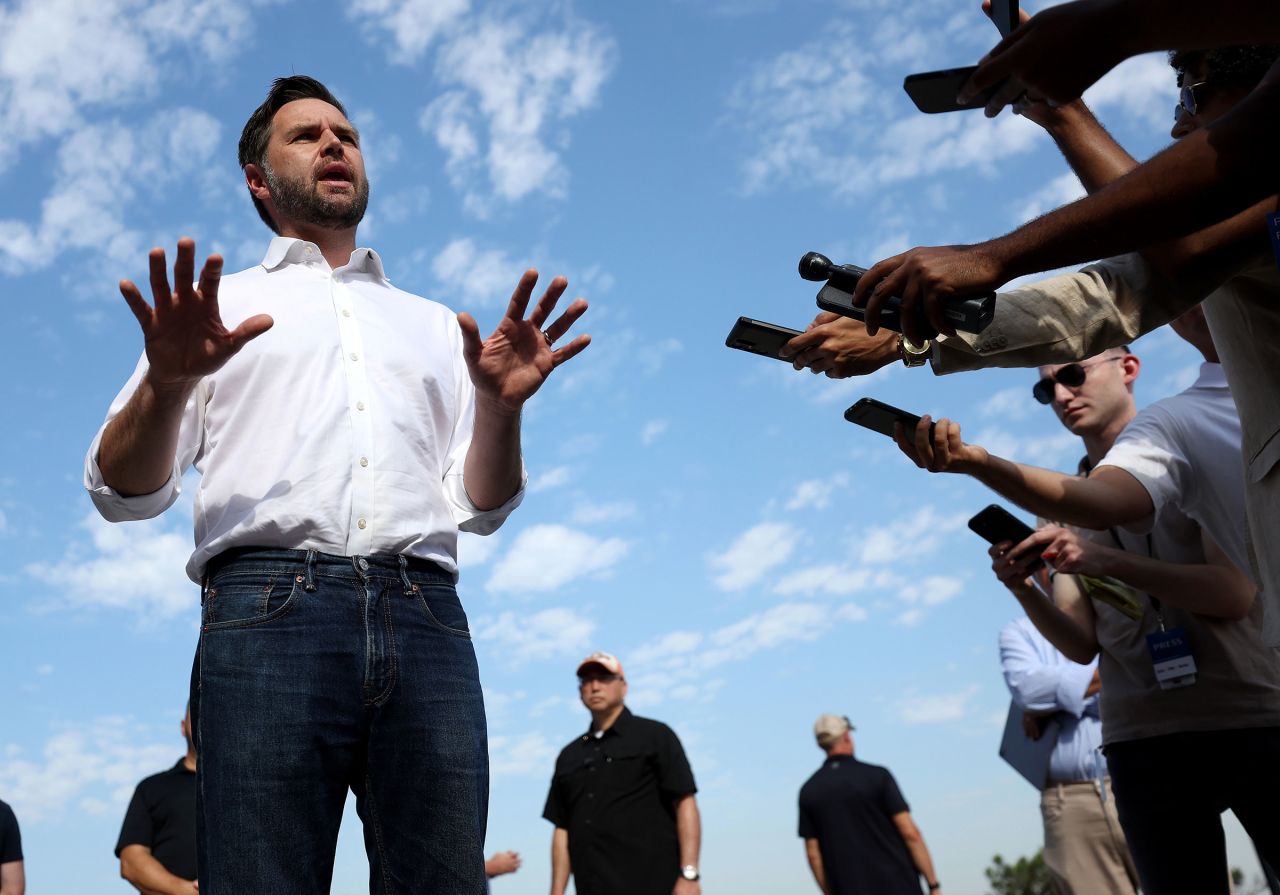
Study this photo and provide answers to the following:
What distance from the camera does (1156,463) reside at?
345 cm

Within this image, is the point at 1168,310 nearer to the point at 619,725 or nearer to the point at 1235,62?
the point at 1235,62

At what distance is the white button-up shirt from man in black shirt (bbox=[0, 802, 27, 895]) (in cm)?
572

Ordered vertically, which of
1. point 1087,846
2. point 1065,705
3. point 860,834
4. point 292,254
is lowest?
point 1087,846

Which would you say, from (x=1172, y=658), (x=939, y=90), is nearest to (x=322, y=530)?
(x=939, y=90)

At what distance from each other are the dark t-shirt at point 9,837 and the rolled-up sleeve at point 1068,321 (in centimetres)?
690

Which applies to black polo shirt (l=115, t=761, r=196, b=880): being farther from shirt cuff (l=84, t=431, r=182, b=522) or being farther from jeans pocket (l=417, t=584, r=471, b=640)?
jeans pocket (l=417, t=584, r=471, b=640)

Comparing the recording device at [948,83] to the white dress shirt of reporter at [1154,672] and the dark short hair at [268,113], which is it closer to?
the white dress shirt of reporter at [1154,672]

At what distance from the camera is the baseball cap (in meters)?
8.02

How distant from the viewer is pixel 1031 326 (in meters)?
2.65

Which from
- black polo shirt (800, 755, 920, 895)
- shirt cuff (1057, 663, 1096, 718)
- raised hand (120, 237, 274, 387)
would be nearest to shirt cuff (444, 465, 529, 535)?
raised hand (120, 237, 274, 387)

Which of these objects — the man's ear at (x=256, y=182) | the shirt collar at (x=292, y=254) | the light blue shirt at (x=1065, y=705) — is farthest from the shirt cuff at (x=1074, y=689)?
the man's ear at (x=256, y=182)

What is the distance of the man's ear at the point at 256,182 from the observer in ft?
10.5

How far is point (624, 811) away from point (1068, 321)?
5.41m

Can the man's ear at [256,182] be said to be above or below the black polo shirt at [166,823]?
above
